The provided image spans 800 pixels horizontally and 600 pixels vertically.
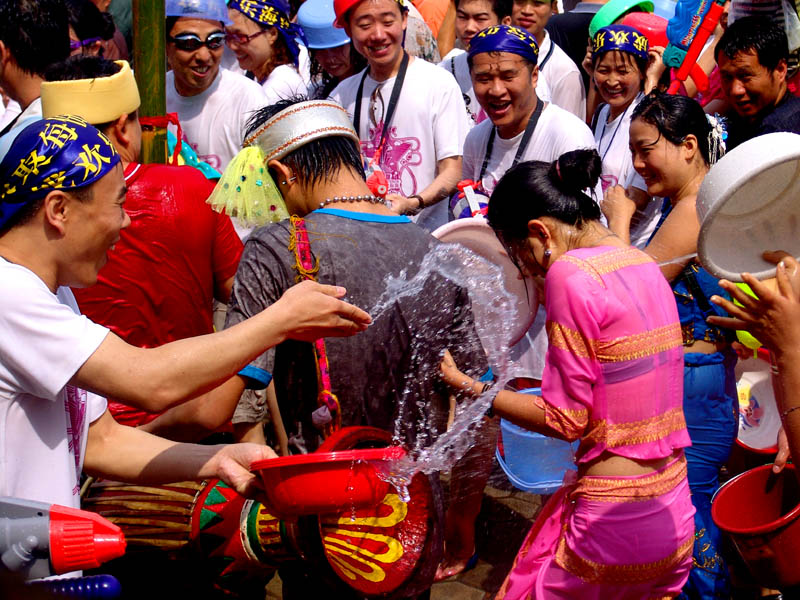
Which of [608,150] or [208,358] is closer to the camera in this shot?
[208,358]

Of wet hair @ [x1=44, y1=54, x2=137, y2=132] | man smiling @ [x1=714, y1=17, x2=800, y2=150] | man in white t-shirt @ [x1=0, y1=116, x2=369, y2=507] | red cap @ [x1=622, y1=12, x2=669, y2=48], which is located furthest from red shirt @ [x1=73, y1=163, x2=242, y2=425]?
red cap @ [x1=622, y1=12, x2=669, y2=48]

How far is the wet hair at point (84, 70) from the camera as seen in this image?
3.50m

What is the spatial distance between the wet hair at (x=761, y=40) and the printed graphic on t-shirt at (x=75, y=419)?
11.3 feet

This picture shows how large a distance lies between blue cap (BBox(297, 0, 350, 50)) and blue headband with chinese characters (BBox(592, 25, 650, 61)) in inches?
71.0

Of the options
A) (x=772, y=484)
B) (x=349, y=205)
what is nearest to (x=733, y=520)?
(x=772, y=484)

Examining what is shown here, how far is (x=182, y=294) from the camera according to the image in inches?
144

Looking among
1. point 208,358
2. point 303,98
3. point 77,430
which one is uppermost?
point 303,98

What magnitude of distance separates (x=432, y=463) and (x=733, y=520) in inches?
55.9

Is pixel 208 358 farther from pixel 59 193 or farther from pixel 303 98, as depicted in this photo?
pixel 303 98

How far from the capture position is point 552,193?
2744 mm

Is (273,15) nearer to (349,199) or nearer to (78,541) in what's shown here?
(349,199)

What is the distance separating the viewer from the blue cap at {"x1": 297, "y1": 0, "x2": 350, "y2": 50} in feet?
20.9

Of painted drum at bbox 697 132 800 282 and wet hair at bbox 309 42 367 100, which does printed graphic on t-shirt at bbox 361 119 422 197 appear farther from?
painted drum at bbox 697 132 800 282

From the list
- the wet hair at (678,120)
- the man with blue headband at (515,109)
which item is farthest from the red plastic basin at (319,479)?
the man with blue headband at (515,109)
